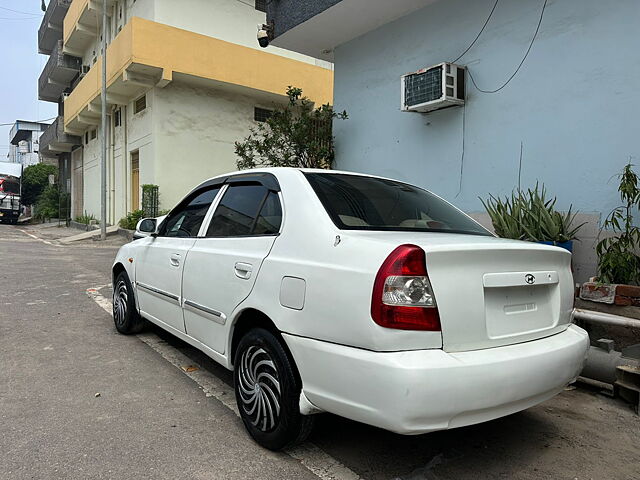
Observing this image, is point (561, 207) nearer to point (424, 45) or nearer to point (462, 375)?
point (424, 45)

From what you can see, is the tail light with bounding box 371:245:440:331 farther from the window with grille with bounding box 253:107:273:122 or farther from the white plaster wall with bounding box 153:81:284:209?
the window with grille with bounding box 253:107:273:122

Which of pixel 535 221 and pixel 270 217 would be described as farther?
pixel 535 221

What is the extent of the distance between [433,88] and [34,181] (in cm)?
3544

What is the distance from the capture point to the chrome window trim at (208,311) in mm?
3088

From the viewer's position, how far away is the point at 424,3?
6.98 meters

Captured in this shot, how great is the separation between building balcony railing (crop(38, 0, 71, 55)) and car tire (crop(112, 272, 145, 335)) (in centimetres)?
2457

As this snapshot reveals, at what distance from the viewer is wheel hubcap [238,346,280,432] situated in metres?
2.65

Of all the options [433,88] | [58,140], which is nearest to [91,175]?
[58,140]

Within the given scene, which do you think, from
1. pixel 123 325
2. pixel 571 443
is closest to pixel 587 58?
pixel 571 443

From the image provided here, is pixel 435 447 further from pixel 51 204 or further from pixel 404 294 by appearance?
pixel 51 204

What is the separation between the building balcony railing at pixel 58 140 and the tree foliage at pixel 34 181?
5328 millimetres

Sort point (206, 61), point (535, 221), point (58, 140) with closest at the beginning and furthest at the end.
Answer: point (535, 221), point (206, 61), point (58, 140)

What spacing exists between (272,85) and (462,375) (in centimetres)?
1549

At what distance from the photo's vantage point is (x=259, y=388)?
276 centimetres
